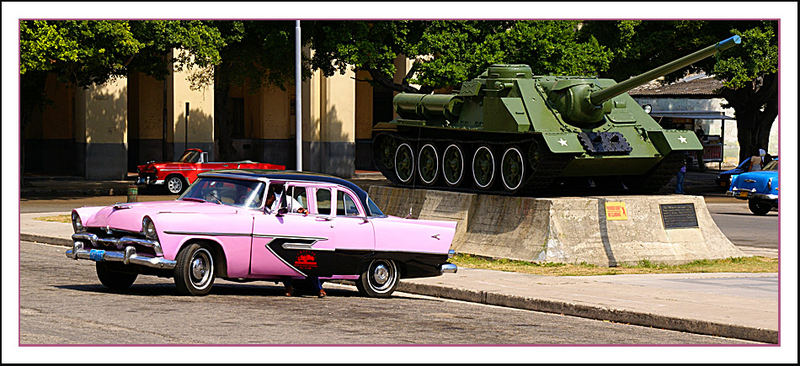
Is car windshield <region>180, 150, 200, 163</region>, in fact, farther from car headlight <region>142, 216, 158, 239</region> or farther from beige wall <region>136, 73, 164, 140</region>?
car headlight <region>142, 216, 158, 239</region>

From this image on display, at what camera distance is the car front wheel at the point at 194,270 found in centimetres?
1306

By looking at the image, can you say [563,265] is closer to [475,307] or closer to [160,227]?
[475,307]

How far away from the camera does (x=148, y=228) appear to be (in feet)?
42.5

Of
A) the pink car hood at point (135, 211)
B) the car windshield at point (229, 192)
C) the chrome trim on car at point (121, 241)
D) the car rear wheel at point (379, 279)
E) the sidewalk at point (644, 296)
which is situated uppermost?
the car windshield at point (229, 192)

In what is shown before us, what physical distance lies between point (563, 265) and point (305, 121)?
30.8 metres

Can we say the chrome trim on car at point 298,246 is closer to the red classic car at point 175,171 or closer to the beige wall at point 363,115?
the red classic car at point 175,171

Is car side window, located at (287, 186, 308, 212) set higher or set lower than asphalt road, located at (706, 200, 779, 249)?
higher

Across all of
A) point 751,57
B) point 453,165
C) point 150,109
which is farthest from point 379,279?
point 150,109

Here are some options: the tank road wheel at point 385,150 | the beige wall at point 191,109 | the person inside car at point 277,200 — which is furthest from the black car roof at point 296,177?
the beige wall at point 191,109

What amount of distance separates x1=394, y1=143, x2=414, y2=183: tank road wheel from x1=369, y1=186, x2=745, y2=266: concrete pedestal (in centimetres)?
Answer: 287

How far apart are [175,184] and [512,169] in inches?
711

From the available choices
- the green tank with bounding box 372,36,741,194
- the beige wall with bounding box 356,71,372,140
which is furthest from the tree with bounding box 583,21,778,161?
the beige wall with bounding box 356,71,372,140

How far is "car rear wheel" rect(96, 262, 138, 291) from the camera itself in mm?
13944

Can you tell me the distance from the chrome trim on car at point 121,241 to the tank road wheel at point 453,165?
31.9 ft
